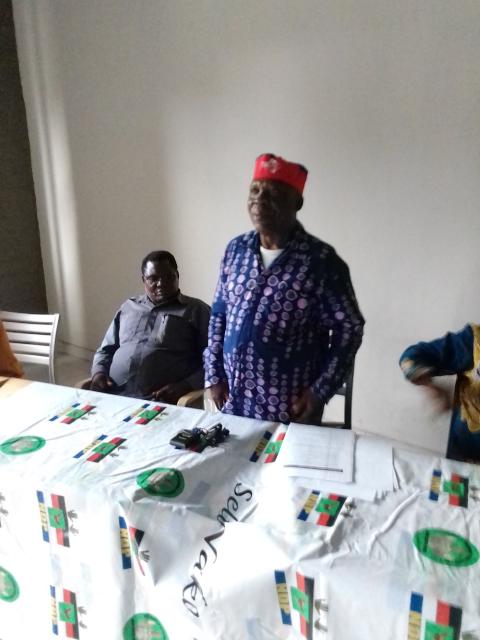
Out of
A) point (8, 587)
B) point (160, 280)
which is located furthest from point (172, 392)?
point (8, 587)

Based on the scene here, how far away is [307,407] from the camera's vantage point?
1422mm

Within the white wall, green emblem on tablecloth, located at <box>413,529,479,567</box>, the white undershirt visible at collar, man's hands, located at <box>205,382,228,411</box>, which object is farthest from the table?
the white wall

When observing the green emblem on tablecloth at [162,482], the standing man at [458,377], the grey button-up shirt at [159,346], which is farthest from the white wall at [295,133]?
the green emblem on tablecloth at [162,482]

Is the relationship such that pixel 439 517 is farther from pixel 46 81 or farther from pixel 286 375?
pixel 46 81

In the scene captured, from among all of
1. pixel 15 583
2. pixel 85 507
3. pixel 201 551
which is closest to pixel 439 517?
pixel 201 551

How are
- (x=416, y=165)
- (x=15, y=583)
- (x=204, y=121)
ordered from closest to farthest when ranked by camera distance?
(x=15, y=583) → (x=416, y=165) → (x=204, y=121)

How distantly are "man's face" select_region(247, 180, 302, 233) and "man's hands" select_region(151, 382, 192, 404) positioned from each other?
834 mm

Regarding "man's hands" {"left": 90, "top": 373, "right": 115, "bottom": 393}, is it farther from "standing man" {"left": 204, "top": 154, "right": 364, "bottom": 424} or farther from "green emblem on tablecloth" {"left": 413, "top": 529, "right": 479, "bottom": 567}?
"green emblem on tablecloth" {"left": 413, "top": 529, "right": 479, "bottom": 567}

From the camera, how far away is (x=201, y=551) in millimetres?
894

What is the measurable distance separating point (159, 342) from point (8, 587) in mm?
1013

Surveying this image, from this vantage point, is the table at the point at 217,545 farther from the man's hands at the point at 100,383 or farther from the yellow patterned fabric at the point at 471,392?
the man's hands at the point at 100,383

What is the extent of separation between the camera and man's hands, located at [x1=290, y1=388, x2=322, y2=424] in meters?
1.41

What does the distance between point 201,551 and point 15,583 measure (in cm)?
55

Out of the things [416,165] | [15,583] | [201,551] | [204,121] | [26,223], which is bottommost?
[15,583]
